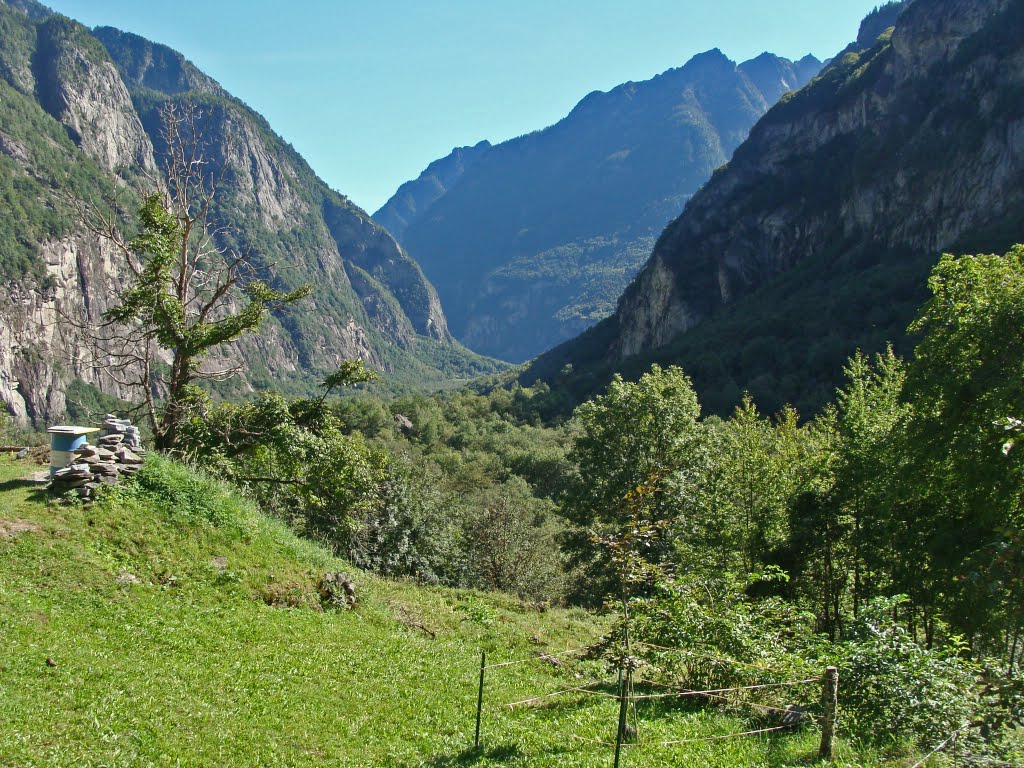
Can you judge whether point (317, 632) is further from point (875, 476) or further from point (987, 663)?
point (875, 476)

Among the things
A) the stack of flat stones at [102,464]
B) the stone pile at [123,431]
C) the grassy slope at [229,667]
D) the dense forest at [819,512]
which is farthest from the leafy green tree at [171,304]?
the grassy slope at [229,667]

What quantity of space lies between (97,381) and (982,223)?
18223 cm

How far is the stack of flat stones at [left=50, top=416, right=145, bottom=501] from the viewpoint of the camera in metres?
11.6

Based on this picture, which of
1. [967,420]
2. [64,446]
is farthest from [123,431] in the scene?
[967,420]

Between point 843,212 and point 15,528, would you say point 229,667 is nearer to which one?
point 15,528

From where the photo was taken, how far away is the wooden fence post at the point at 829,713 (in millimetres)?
6312

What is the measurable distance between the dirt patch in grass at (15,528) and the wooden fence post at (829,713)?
12.0 meters

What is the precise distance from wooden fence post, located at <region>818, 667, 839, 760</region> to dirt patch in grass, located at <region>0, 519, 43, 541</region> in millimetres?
12049

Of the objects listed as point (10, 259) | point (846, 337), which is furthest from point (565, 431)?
point (10, 259)

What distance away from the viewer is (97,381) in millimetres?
151375

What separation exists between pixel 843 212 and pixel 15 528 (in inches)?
5318

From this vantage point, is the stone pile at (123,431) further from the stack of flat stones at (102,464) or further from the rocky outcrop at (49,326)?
the rocky outcrop at (49,326)

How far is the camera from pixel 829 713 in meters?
6.38

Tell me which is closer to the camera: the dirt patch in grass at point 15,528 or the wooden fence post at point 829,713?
the wooden fence post at point 829,713
